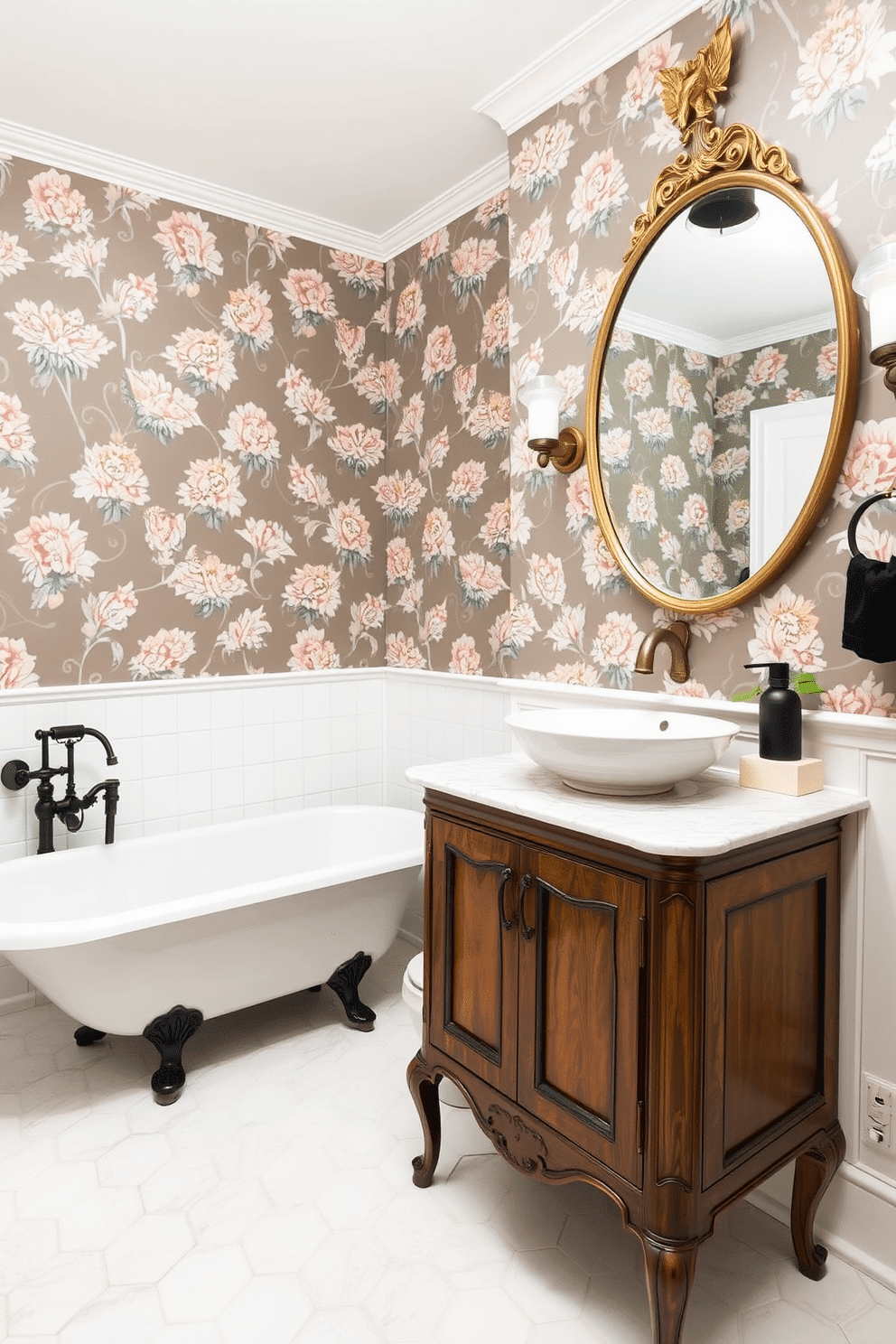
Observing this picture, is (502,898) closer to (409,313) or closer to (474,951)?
(474,951)

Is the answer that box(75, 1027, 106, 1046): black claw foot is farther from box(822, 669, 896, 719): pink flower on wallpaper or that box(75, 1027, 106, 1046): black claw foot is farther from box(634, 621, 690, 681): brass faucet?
box(822, 669, 896, 719): pink flower on wallpaper

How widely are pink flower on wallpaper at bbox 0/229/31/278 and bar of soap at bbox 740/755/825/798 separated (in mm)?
2534

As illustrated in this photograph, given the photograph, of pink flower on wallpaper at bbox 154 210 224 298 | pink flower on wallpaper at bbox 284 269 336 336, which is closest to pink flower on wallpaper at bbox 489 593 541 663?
pink flower on wallpaper at bbox 284 269 336 336

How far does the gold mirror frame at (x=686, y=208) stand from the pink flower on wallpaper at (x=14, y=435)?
1.72 metres

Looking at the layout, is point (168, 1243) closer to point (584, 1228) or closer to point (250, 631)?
point (584, 1228)

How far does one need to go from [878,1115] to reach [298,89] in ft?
9.39

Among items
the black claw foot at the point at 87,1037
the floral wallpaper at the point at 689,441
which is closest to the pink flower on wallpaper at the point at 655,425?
the floral wallpaper at the point at 689,441

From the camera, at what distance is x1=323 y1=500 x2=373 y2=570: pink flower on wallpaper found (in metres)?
3.34

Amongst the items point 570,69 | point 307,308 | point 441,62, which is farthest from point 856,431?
point 307,308

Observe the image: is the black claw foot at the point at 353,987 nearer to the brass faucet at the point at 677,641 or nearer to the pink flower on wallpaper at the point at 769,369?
the brass faucet at the point at 677,641

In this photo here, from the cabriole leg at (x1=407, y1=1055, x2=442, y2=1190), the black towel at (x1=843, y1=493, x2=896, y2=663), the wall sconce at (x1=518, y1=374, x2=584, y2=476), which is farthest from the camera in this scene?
the wall sconce at (x1=518, y1=374, x2=584, y2=476)

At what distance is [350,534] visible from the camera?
11.1ft

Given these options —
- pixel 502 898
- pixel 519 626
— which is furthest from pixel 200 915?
pixel 519 626

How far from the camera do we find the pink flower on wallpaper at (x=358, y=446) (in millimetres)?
3342
